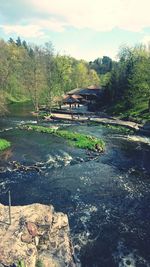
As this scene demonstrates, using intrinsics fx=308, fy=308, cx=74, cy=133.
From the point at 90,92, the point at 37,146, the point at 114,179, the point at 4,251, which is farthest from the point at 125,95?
the point at 4,251

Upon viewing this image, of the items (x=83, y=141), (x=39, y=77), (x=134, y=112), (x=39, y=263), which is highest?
(x=39, y=77)

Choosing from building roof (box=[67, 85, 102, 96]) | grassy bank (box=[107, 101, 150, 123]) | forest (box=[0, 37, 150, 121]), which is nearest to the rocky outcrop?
forest (box=[0, 37, 150, 121])

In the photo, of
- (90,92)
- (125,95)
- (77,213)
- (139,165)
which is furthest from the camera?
(90,92)

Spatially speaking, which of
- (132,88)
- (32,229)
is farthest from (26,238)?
(132,88)

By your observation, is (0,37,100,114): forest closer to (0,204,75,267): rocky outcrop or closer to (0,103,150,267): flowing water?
(0,103,150,267): flowing water

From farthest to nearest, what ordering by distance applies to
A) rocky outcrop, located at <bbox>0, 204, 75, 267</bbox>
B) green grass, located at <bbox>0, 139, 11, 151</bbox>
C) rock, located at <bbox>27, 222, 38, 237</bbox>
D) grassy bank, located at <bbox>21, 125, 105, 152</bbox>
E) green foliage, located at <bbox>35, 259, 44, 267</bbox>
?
1. grassy bank, located at <bbox>21, 125, 105, 152</bbox>
2. green grass, located at <bbox>0, 139, 11, 151</bbox>
3. rock, located at <bbox>27, 222, 38, 237</bbox>
4. green foliage, located at <bbox>35, 259, 44, 267</bbox>
5. rocky outcrop, located at <bbox>0, 204, 75, 267</bbox>

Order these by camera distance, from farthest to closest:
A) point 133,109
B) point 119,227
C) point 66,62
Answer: point 66,62, point 133,109, point 119,227

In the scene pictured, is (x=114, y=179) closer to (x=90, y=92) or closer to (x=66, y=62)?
(x=90, y=92)

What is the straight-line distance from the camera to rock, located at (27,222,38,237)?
19.9 m

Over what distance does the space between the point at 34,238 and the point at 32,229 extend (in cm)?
61

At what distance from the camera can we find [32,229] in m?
20.1

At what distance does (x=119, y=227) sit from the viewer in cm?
2569

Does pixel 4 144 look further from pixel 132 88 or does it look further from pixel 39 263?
pixel 132 88

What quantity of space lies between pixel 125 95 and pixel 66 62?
126 feet
